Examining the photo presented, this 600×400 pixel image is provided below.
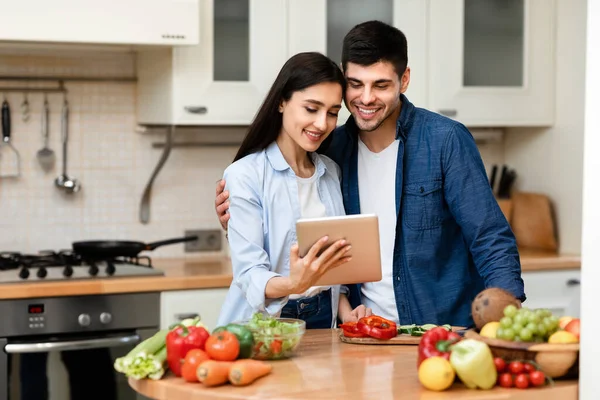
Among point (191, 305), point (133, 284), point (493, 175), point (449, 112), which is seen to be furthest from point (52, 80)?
point (493, 175)

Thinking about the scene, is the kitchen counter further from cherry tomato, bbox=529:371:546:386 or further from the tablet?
cherry tomato, bbox=529:371:546:386

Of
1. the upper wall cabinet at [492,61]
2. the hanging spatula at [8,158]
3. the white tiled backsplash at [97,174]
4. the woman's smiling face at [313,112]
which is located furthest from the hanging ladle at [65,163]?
the woman's smiling face at [313,112]

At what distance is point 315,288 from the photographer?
2.65 metres

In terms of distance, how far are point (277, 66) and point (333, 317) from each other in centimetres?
140

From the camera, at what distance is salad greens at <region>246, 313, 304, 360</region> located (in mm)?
2205

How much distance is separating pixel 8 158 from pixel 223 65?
949 mm

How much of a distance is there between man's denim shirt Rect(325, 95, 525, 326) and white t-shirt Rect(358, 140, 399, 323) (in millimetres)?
28

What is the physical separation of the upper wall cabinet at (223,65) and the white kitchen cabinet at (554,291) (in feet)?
4.34

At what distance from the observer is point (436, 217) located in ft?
9.12

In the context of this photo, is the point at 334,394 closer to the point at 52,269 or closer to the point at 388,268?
the point at 388,268

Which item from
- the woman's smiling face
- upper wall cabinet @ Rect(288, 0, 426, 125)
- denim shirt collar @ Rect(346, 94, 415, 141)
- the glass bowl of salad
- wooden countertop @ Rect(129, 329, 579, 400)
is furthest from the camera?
upper wall cabinet @ Rect(288, 0, 426, 125)

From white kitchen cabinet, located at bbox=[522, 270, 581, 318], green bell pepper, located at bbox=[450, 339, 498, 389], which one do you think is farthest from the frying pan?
green bell pepper, located at bbox=[450, 339, 498, 389]

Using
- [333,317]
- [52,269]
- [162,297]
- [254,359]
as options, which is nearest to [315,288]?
[333,317]

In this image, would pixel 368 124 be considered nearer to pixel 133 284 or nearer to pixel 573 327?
pixel 573 327
